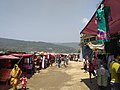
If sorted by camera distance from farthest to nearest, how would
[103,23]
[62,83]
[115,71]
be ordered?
1. [62,83]
2. [103,23]
3. [115,71]

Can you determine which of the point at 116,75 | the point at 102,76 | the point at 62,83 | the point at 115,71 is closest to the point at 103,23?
the point at 115,71

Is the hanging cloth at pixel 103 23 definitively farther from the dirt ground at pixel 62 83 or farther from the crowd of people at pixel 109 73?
the dirt ground at pixel 62 83

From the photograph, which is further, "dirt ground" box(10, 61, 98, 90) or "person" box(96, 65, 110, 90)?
"dirt ground" box(10, 61, 98, 90)

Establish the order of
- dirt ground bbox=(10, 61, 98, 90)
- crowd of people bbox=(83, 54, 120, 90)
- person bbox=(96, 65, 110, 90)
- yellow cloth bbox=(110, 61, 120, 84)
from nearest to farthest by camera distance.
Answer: yellow cloth bbox=(110, 61, 120, 84), crowd of people bbox=(83, 54, 120, 90), person bbox=(96, 65, 110, 90), dirt ground bbox=(10, 61, 98, 90)

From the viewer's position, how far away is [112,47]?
12352 millimetres

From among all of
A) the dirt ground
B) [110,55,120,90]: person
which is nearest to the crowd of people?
[110,55,120,90]: person

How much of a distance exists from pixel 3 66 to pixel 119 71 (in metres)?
12.1

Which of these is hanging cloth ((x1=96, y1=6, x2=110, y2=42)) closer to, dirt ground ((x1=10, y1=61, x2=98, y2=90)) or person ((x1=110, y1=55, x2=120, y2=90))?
person ((x1=110, y1=55, x2=120, y2=90))

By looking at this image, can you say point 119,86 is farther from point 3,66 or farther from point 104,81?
point 3,66

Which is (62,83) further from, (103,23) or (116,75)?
(116,75)

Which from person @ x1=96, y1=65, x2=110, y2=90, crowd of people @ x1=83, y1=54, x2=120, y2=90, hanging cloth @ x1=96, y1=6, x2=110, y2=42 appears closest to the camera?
crowd of people @ x1=83, y1=54, x2=120, y2=90

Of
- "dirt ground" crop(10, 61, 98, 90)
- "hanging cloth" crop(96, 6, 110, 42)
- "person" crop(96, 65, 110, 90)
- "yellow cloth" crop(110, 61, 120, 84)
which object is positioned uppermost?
"hanging cloth" crop(96, 6, 110, 42)

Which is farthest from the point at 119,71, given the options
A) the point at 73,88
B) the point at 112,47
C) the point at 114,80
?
the point at 73,88

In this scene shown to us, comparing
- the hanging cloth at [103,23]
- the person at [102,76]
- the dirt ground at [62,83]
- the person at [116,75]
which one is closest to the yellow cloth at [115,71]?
the person at [116,75]
